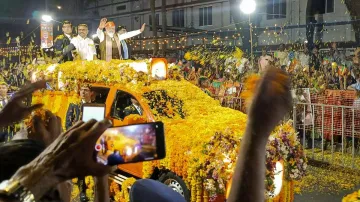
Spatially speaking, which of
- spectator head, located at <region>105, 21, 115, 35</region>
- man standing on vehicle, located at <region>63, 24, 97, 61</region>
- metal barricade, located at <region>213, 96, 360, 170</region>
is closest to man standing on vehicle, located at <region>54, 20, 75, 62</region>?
man standing on vehicle, located at <region>63, 24, 97, 61</region>

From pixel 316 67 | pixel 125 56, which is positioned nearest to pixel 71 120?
pixel 125 56

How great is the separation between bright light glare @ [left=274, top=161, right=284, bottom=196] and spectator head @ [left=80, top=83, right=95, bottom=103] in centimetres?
353

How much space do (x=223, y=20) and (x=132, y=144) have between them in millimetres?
30925

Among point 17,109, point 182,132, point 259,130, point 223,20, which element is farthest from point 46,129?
point 223,20

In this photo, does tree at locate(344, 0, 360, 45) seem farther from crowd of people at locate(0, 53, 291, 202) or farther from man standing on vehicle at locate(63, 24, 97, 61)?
crowd of people at locate(0, 53, 291, 202)

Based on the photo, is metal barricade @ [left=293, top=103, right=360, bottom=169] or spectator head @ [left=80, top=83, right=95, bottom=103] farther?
metal barricade @ [left=293, top=103, right=360, bottom=169]

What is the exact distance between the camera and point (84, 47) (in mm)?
10586

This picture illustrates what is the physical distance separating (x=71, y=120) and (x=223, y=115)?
2.66 metres

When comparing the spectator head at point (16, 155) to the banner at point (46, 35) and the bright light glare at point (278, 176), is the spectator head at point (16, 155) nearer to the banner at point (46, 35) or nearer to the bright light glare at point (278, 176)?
the bright light glare at point (278, 176)

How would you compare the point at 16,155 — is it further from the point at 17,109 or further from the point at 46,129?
the point at 17,109

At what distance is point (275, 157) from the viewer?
231 inches

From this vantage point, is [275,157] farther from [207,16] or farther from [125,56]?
[207,16]

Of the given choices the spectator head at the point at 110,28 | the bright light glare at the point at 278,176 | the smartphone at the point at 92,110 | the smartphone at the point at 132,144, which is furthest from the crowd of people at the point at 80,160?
the spectator head at the point at 110,28

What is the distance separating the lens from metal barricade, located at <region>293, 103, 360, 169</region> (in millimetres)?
9539
